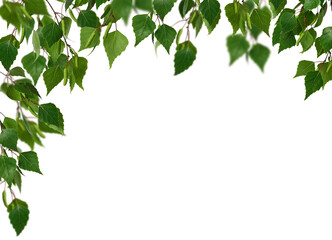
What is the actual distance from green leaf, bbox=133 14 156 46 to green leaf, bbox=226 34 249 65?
0.30 metres

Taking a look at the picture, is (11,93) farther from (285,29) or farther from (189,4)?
(285,29)

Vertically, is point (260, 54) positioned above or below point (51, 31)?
below

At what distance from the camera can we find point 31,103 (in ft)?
4.21

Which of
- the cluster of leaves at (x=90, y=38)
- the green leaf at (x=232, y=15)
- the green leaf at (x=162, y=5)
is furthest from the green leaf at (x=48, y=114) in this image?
the green leaf at (x=232, y=15)

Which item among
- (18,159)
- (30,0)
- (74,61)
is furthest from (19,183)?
(30,0)

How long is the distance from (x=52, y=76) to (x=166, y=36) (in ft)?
0.94

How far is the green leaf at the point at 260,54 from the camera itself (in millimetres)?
685

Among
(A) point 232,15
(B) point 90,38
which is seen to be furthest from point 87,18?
(A) point 232,15

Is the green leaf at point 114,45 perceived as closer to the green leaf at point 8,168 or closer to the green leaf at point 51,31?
the green leaf at point 51,31

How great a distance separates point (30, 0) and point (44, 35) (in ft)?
0.41

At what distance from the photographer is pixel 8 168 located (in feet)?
3.66

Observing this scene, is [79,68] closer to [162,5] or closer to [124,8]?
[162,5]

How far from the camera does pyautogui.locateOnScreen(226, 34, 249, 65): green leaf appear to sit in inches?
27.0

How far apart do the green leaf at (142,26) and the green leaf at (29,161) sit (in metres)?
0.41
